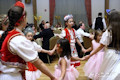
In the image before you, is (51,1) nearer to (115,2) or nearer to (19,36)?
(115,2)

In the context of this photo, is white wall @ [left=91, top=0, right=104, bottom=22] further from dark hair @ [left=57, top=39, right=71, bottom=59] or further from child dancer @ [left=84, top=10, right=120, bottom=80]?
child dancer @ [left=84, top=10, right=120, bottom=80]

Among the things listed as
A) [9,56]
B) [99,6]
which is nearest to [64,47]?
[9,56]

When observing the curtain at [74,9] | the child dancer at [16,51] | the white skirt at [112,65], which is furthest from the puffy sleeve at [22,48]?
the curtain at [74,9]

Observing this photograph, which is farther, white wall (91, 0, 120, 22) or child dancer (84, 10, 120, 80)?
white wall (91, 0, 120, 22)

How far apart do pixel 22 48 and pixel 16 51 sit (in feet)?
0.20

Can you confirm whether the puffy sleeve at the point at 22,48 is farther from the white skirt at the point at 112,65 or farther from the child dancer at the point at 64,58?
the child dancer at the point at 64,58

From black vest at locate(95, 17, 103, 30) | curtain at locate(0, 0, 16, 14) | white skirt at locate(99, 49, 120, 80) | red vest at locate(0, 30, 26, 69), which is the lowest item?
black vest at locate(95, 17, 103, 30)

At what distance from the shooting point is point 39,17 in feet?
33.3

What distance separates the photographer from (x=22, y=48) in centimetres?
133

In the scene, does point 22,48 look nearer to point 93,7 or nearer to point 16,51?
point 16,51

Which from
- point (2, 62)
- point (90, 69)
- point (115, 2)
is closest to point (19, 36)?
point (2, 62)

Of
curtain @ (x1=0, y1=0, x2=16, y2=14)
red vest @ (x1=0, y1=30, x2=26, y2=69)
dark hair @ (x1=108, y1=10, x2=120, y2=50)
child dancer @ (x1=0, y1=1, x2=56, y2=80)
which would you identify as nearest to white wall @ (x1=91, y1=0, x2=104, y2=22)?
curtain @ (x1=0, y1=0, x2=16, y2=14)

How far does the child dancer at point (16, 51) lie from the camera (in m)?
1.35

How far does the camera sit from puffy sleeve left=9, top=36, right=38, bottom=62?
52.4 inches
